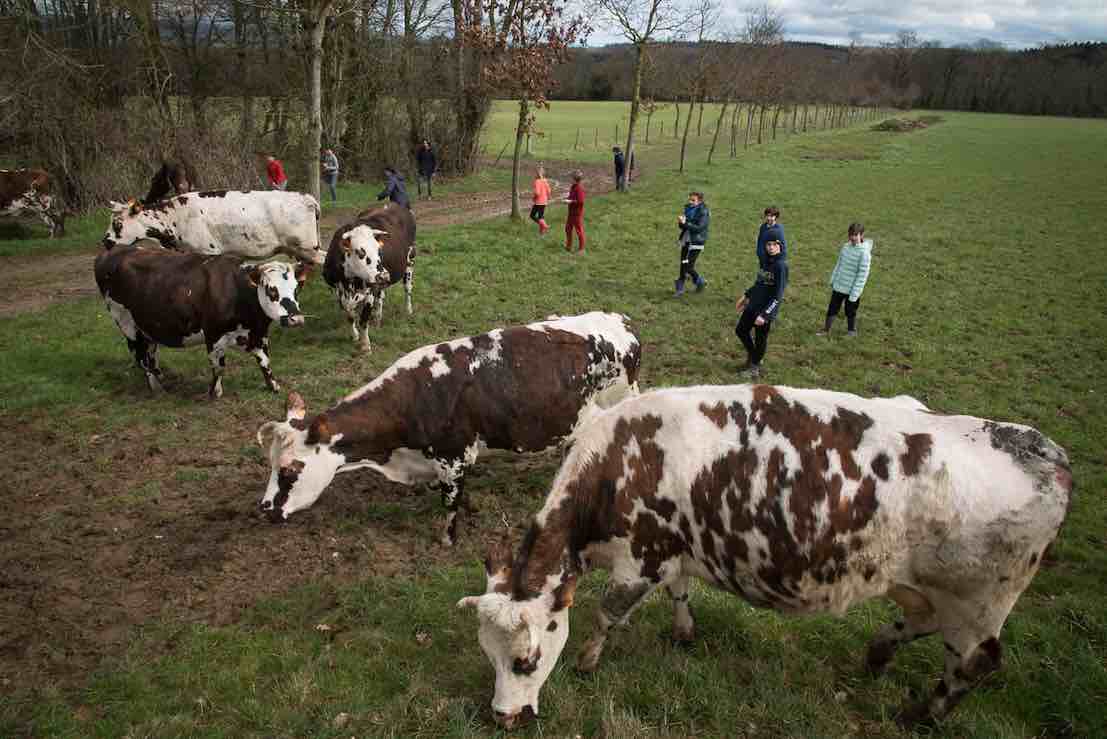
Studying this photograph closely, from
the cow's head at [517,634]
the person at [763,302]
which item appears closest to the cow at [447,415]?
the cow's head at [517,634]

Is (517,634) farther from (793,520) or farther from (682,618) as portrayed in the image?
(793,520)

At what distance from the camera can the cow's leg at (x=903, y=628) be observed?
4.05 meters

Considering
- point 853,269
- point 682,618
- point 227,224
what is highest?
point 853,269

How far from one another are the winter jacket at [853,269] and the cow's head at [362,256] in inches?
291

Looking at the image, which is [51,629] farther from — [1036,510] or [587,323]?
[1036,510]

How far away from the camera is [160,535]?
6137mm

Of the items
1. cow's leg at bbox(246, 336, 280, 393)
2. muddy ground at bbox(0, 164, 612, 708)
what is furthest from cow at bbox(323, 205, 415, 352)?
muddy ground at bbox(0, 164, 612, 708)

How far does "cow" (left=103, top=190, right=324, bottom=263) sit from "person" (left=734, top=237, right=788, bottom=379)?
836 centimetres

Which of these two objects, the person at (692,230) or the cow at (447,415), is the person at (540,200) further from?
the cow at (447,415)

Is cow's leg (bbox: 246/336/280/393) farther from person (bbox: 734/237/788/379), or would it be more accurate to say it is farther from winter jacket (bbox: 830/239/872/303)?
winter jacket (bbox: 830/239/872/303)

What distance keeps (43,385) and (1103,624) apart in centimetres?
1166

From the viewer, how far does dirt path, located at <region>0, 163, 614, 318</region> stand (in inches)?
480

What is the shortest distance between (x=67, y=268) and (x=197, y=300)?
8217 mm

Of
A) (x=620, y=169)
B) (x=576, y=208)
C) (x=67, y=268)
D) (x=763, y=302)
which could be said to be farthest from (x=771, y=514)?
(x=620, y=169)
